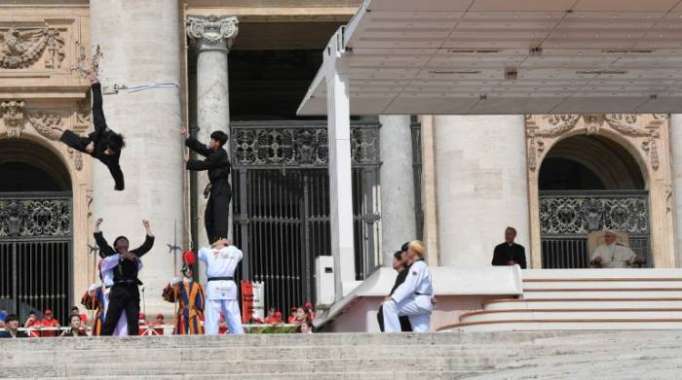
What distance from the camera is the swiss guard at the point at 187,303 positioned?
23.6 metres

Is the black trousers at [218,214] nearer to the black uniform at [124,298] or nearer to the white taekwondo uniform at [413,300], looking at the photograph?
the black uniform at [124,298]

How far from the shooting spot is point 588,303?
71.8ft

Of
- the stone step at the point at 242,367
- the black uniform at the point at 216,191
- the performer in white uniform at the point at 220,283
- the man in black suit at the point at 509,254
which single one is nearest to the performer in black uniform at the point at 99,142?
A: the black uniform at the point at 216,191

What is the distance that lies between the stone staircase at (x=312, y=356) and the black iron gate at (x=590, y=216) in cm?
1472

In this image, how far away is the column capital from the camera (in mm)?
31906

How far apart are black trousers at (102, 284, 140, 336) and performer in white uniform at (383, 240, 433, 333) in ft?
8.04

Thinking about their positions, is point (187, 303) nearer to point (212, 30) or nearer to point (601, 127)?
point (212, 30)

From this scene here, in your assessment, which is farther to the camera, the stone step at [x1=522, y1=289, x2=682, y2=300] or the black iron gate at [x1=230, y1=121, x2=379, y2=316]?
the black iron gate at [x1=230, y1=121, x2=379, y2=316]

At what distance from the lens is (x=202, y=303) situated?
2398cm

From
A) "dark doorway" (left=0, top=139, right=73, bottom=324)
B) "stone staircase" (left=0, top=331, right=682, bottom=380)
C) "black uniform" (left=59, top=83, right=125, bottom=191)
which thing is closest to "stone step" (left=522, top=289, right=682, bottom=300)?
"stone staircase" (left=0, top=331, right=682, bottom=380)

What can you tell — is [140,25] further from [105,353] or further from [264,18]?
[105,353]

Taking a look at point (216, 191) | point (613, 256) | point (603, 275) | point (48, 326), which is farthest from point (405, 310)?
point (48, 326)

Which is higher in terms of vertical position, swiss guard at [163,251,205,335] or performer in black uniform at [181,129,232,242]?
performer in black uniform at [181,129,232,242]

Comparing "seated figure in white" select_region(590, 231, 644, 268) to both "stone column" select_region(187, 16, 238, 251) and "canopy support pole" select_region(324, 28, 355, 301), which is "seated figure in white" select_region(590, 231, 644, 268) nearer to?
"canopy support pole" select_region(324, 28, 355, 301)
